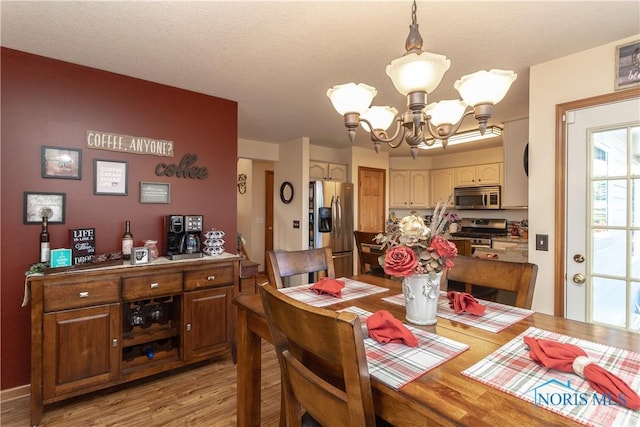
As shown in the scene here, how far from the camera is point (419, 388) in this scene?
770 mm

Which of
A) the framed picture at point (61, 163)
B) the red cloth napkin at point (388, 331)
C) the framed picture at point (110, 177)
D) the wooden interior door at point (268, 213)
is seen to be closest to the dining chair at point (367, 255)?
the red cloth napkin at point (388, 331)

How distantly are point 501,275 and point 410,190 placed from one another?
434cm

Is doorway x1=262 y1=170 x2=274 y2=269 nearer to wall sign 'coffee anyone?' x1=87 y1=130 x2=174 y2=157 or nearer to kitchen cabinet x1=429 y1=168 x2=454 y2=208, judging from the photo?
kitchen cabinet x1=429 y1=168 x2=454 y2=208

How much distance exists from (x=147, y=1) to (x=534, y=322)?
2316 mm

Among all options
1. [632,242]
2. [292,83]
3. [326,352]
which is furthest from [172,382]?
[632,242]

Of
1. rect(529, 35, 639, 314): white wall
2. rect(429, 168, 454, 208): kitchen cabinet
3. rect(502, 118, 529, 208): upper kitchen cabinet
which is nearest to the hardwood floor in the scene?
rect(529, 35, 639, 314): white wall

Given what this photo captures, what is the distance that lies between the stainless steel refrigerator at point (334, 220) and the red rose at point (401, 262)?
133 inches

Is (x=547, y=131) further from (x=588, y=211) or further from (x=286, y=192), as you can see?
(x=286, y=192)

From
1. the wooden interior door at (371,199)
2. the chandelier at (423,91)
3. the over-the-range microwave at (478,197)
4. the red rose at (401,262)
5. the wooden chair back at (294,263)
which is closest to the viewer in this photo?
the red rose at (401,262)

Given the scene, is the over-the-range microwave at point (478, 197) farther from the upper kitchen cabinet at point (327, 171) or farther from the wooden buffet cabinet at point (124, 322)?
the wooden buffet cabinet at point (124, 322)

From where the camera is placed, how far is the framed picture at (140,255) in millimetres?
2141

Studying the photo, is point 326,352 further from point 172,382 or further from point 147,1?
point 172,382

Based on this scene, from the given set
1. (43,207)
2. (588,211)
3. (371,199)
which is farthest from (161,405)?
(371,199)

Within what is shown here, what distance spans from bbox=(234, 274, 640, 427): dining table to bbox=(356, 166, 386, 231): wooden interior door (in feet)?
11.8
